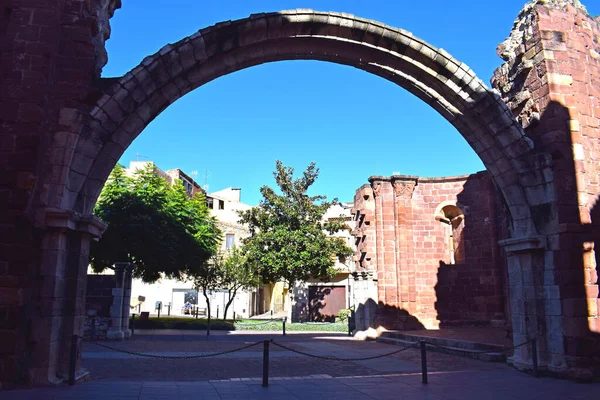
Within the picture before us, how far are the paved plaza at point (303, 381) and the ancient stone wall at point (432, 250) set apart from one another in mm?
5648

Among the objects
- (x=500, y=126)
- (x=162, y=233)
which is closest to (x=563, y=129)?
(x=500, y=126)

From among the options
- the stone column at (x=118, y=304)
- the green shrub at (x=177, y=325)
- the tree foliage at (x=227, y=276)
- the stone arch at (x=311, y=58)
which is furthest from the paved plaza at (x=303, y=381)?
the tree foliage at (x=227, y=276)

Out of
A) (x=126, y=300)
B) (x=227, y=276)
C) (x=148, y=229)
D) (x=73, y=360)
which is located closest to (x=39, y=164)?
(x=73, y=360)

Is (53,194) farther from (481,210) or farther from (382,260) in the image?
(481,210)

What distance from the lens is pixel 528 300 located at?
26.7 feet

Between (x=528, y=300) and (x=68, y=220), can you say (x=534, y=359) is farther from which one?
(x=68, y=220)

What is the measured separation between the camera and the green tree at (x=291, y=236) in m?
24.3

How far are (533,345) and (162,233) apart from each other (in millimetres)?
15123

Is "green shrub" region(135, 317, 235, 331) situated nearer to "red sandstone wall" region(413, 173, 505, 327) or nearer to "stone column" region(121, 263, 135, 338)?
"stone column" region(121, 263, 135, 338)

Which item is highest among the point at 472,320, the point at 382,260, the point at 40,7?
the point at 40,7

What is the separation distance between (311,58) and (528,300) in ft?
18.6

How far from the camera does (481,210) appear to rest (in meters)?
17.8

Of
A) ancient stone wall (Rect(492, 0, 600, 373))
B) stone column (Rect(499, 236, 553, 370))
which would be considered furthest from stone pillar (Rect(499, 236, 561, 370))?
ancient stone wall (Rect(492, 0, 600, 373))

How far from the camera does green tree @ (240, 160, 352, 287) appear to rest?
79.8ft
